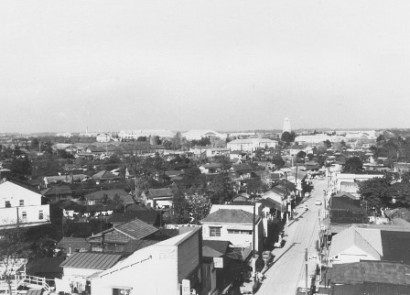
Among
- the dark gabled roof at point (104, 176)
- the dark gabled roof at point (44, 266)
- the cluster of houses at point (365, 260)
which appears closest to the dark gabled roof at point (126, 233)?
the dark gabled roof at point (44, 266)

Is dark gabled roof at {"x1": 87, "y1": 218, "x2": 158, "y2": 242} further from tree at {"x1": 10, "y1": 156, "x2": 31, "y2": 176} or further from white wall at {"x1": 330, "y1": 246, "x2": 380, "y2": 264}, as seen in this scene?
tree at {"x1": 10, "y1": 156, "x2": 31, "y2": 176}

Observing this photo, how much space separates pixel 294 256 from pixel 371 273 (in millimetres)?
6600

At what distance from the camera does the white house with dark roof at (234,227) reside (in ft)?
64.2

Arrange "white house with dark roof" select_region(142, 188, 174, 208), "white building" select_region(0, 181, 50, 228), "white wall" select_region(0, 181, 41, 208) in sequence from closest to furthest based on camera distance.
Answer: "white building" select_region(0, 181, 50, 228)
"white wall" select_region(0, 181, 41, 208)
"white house with dark roof" select_region(142, 188, 174, 208)

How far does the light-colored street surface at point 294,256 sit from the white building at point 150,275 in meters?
6.41

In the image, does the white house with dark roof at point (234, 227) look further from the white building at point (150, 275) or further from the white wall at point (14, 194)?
the white wall at point (14, 194)

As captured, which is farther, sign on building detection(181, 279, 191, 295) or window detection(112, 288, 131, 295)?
window detection(112, 288, 131, 295)

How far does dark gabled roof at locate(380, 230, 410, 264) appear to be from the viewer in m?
15.5

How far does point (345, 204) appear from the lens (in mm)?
25766

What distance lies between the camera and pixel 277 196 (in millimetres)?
29484

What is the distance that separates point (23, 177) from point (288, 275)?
35602 mm

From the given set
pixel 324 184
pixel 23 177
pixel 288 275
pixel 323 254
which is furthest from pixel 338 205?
pixel 23 177

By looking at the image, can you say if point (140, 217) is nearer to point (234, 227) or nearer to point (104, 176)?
point (234, 227)

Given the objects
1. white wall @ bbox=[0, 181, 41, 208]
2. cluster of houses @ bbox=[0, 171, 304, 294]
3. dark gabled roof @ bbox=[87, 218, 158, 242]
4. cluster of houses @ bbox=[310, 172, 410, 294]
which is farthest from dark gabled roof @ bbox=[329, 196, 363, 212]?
white wall @ bbox=[0, 181, 41, 208]
